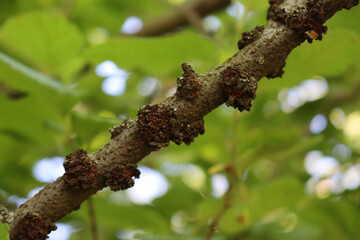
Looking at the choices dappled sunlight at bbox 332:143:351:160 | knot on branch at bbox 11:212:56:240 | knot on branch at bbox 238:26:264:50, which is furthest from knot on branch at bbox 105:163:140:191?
dappled sunlight at bbox 332:143:351:160

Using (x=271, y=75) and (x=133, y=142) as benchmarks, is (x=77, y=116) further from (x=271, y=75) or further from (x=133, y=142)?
(x=271, y=75)

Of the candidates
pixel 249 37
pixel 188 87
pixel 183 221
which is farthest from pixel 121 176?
pixel 183 221

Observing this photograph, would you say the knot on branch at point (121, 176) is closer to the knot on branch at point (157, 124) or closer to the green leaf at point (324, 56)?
the knot on branch at point (157, 124)

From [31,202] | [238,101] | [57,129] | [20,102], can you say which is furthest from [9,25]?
[238,101]

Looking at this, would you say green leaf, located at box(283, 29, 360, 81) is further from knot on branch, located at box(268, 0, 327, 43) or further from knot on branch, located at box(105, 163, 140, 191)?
knot on branch, located at box(105, 163, 140, 191)

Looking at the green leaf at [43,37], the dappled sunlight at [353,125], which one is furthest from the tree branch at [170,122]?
the dappled sunlight at [353,125]

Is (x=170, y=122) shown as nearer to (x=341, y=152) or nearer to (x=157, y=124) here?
(x=157, y=124)
